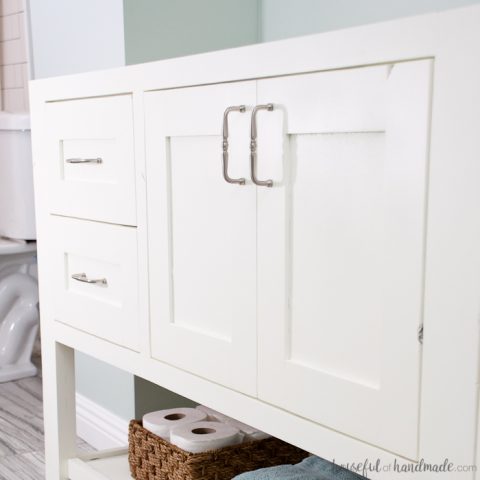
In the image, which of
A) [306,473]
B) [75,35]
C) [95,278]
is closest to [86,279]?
[95,278]

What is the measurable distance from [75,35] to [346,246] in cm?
148

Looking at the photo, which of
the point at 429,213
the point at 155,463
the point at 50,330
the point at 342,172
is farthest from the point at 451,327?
the point at 50,330

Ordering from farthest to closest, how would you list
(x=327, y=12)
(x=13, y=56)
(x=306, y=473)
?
1. (x=13, y=56)
2. (x=327, y=12)
3. (x=306, y=473)

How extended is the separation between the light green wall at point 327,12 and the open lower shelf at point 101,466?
1.09m

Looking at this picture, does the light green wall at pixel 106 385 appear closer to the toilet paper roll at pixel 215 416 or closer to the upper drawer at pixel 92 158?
the toilet paper roll at pixel 215 416

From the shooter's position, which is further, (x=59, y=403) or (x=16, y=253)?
(x=16, y=253)

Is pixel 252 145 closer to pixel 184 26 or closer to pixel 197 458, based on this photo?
pixel 197 458

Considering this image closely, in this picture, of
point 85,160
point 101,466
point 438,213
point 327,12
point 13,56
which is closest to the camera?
point 438,213

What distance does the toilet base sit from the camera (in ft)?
9.47

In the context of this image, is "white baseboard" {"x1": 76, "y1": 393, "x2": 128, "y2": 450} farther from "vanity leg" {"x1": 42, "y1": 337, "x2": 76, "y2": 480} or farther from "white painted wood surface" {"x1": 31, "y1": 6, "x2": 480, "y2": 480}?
"white painted wood surface" {"x1": 31, "y1": 6, "x2": 480, "y2": 480}

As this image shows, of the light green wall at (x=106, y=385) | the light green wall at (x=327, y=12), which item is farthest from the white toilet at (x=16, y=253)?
the light green wall at (x=327, y=12)

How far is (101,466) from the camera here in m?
1.75

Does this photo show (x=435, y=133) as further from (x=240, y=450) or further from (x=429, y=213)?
(x=240, y=450)

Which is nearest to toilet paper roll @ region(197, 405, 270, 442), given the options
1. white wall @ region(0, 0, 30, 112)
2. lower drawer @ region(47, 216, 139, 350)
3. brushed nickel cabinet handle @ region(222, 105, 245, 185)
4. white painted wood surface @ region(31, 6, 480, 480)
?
lower drawer @ region(47, 216, 139, 350)
